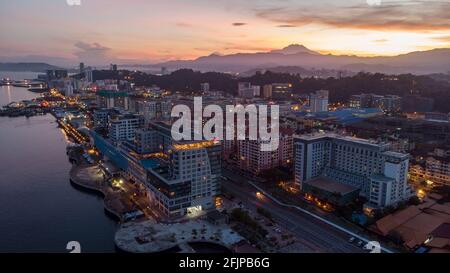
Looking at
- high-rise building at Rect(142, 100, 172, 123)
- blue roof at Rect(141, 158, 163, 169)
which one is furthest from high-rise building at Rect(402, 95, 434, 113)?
blue roof at Rect(141, 158, 163, 169)

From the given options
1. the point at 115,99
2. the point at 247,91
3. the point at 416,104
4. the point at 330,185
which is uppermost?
the point at 247,91

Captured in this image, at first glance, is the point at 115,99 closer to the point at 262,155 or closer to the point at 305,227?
the point at 262,155

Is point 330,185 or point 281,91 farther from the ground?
point 281,91

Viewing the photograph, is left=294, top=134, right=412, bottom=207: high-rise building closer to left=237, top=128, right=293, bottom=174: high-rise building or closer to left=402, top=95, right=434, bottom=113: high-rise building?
left=237, top=128, right=293, bottom=174: high-rise building

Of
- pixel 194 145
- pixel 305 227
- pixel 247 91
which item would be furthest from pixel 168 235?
pixel 247 91

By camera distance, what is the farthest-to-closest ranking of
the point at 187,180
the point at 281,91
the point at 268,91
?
1. the point at 268,91
2. the point at 281,91
3. the point at 187,180

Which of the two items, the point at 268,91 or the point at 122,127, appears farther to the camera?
the point at 268,91
